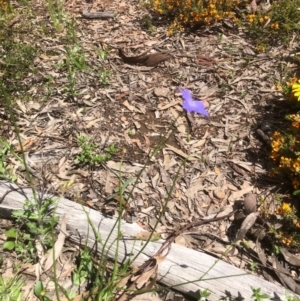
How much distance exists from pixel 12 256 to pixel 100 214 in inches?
24.9

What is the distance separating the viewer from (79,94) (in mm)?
3682

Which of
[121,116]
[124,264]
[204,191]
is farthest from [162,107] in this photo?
[124,264]

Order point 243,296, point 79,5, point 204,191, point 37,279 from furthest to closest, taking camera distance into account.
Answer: point 79,5, point 204,191, point 37,279, point 243,296

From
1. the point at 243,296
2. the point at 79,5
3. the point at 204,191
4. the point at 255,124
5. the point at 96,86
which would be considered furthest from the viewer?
the point at 79,5

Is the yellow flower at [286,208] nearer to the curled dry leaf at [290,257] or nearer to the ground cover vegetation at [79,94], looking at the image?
the ground cover vegetation at [79,94]

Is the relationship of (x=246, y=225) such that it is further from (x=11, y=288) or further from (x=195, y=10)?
(x=195, y=10)

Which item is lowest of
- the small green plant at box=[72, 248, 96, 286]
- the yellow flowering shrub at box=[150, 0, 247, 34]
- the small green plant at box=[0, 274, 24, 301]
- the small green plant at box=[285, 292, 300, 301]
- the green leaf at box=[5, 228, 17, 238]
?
the small green plant at box=[0, 274, 24, 301]

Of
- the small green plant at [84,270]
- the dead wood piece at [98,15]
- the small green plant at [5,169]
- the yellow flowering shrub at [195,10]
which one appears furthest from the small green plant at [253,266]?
the dead wood piece at [98,15]

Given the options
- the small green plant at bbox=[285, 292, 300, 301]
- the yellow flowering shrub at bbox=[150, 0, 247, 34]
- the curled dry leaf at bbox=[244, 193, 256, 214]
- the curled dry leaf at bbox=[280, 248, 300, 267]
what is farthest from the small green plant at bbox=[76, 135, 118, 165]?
the yellow flowering shrub at bbox=[150, 0, 247, 34]

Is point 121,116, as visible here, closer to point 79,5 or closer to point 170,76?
point 170,76

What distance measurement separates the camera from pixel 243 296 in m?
2.33

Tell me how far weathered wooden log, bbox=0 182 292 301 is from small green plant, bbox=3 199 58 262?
0.10 m

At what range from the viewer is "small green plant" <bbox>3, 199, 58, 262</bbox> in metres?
2.58

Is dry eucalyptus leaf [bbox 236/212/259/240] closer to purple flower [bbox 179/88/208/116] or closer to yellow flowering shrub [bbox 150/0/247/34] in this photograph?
purple flower [bbox 179/88/208/116]
